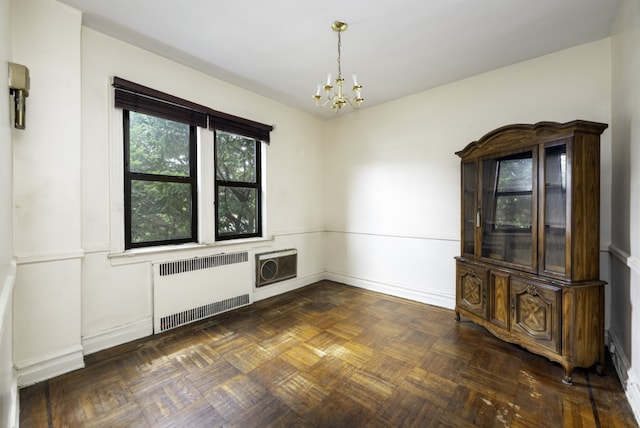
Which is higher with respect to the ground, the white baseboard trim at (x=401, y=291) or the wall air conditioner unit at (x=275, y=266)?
the wall air conditioner unit at (x=275, y=266)

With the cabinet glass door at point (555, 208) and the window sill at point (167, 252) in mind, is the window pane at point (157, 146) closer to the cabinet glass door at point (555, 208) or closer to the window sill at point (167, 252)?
the window sill at point (167, 252)

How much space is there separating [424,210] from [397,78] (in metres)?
1.65

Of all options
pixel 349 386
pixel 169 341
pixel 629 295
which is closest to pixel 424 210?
pixel 629 295

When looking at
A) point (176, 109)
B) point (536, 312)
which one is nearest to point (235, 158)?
point (176, 109)

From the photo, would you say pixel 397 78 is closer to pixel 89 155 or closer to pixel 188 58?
pixel 188 58

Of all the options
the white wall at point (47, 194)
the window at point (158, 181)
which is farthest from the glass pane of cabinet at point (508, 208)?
the white wall at point (47, 194)

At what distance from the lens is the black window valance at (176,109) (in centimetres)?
244

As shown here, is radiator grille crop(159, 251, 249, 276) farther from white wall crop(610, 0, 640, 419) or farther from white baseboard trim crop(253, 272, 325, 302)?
white wall crop(610, 0, 640, 419)

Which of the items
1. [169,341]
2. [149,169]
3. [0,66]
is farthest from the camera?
[149,169]

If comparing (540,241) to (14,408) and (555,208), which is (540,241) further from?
(14,408)

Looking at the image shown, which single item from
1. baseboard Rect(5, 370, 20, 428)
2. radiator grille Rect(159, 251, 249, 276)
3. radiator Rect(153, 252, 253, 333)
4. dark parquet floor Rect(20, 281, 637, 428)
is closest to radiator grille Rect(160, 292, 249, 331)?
radiator Rect(153, 252, 253, 333)

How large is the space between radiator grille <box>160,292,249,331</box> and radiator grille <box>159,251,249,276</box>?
45 centimetres

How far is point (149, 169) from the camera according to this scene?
8.90 feet

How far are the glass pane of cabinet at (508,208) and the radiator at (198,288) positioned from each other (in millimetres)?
2773
